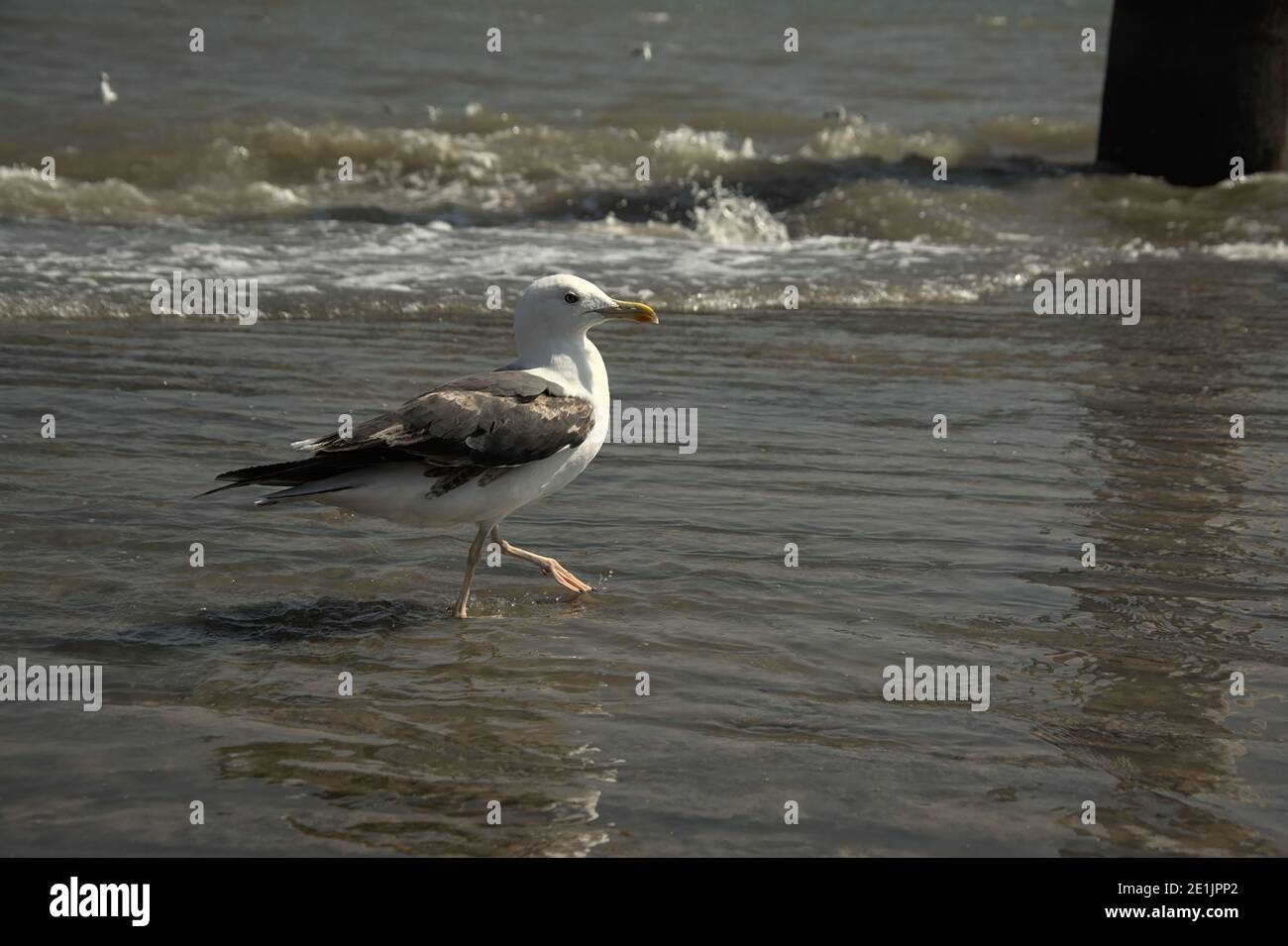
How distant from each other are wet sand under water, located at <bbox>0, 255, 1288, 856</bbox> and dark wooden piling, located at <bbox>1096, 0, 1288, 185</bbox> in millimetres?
7153

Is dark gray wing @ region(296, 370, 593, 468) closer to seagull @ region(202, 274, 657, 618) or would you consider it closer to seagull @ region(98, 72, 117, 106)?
seagull @ region(202, 274, 657, 618)

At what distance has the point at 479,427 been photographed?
5.66m

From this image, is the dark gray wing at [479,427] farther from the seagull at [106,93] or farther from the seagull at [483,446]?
the seagull at [106,93]

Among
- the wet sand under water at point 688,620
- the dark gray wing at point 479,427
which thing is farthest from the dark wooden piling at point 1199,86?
the dark gray wing at point 479,427

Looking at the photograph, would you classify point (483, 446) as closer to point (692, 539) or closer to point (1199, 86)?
point (692, 539)

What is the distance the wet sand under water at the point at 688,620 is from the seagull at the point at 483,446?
0.39 metres

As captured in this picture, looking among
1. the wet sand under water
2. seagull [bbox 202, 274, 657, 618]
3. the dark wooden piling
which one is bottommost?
the wet sand under water

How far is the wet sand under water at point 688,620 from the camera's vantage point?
418cm

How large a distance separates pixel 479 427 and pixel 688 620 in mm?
935

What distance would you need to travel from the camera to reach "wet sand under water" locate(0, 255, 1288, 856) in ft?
13.7

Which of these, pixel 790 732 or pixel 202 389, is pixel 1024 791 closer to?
pixel 790 732

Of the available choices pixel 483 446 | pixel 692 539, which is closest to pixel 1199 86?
pixel 692 539

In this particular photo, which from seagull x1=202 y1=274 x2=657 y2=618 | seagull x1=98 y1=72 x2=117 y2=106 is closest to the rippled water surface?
seagull x1=202 y1=274 x2=657 y2=618
